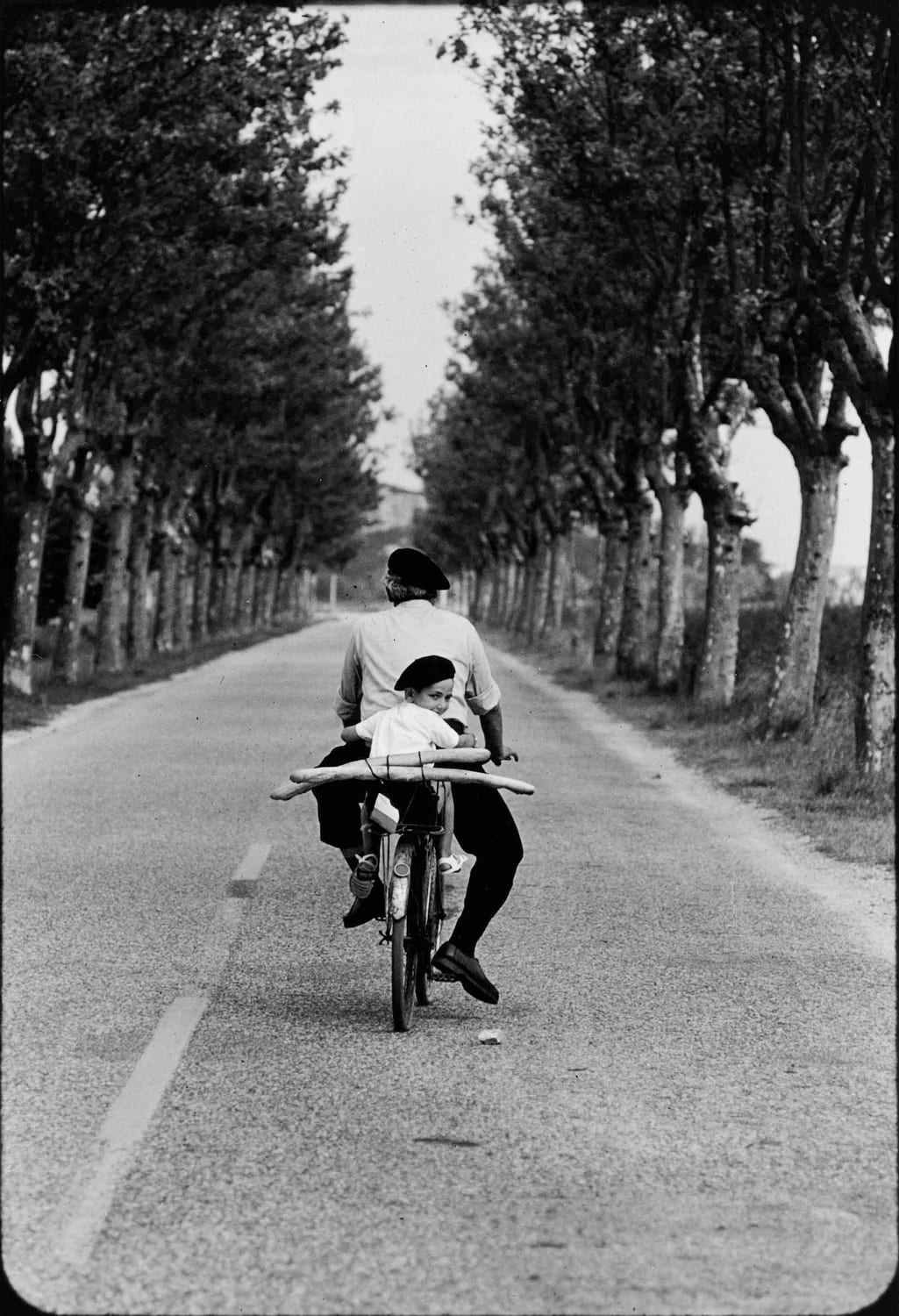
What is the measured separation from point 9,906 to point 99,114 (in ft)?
49.3

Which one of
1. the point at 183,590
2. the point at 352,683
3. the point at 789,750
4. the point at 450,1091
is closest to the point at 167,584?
the point at 183,590

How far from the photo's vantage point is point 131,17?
22.8 m

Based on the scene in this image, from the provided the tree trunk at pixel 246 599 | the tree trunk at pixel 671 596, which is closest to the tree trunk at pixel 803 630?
the tree trunk at pixel 671 596

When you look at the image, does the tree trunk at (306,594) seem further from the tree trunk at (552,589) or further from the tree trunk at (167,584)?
the tree trunk at (167,584)

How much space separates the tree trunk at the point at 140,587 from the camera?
40.3m

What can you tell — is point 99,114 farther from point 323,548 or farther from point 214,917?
point 323,548

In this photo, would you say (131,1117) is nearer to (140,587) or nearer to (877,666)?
(877,666)

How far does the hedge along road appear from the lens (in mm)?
4547

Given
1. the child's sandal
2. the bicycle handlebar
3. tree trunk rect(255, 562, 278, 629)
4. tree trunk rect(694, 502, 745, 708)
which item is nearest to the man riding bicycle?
the child's sandal

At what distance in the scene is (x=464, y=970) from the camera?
738cm

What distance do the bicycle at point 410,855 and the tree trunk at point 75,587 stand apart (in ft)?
81.2

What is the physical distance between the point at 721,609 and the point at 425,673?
2007 centimetres

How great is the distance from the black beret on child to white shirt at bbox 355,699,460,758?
8 cm

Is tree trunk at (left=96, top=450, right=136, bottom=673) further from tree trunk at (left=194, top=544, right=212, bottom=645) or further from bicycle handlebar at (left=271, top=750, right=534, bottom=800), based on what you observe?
bicycle handlebar at (left=271, top=750, right=534, bottom=800)
